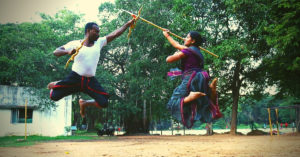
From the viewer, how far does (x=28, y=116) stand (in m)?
26.8

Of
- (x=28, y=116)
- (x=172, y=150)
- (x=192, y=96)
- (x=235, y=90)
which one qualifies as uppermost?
(x=235, y=90)

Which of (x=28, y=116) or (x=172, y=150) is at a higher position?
(x=28, y=116)

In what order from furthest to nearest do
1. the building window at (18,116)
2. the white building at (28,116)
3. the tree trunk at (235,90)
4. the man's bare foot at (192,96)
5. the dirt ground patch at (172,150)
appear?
the building window at (18,116)
the white building at (28,116)
the tree trunk at (235,90)
the dirt ground patch at (172,150)
the man's bare foot at (192,96)

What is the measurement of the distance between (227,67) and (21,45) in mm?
15518

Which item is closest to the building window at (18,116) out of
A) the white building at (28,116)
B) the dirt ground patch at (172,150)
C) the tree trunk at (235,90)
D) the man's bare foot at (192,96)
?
the white building at (28,116)

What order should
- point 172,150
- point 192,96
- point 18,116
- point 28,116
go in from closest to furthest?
point 192,96 < point 172,150 < point 18,116 < point 28,116

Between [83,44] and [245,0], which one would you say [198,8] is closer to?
[245,0]

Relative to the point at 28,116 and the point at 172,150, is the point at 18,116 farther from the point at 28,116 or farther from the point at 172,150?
the point at 172,150

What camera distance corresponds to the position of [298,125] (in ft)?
72.7

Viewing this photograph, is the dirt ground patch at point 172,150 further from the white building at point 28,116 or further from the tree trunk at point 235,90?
the white building at point 28,116

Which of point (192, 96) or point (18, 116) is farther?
point (18, 116)

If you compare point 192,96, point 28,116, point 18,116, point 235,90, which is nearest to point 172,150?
point 192,96

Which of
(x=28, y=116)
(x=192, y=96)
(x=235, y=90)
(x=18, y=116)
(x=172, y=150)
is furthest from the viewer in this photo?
(x=28, y=116)

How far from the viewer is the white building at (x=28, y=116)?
25.4m
